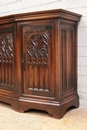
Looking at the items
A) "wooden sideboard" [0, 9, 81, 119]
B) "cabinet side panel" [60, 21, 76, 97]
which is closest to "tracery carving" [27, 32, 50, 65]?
"wooden sideboard" [0, 9, 81, 119]

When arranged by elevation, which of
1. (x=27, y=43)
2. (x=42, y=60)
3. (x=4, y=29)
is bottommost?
(x=42, y=60)

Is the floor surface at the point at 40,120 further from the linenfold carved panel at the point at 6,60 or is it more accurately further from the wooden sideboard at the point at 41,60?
the linenfold carved panel at the point at 6,60

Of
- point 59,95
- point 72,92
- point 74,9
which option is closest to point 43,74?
point 59,95

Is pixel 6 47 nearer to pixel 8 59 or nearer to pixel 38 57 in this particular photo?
pixel 8 59

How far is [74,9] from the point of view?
2.26 meters

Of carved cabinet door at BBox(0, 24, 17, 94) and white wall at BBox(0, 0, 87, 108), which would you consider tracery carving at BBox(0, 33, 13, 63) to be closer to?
carved cabinet door at BBox(0, 24, 17, 94)

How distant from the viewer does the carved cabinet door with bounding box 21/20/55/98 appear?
1936mm

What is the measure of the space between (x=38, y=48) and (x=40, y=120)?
0.74 metres

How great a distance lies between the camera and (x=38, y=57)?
201 cm

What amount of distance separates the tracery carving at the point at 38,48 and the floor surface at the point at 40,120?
56 centimetres

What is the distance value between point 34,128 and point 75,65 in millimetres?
916

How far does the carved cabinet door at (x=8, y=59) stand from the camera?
7.00ft

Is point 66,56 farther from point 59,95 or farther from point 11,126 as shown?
point 11,126

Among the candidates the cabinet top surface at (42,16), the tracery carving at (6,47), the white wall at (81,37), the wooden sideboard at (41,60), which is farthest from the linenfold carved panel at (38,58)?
the white wall at (81,37)
